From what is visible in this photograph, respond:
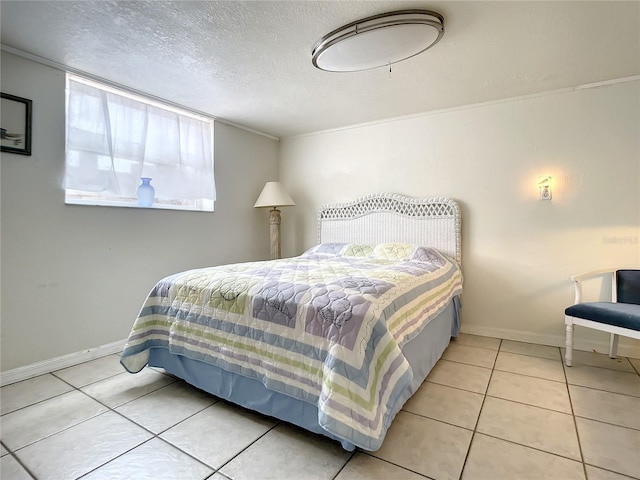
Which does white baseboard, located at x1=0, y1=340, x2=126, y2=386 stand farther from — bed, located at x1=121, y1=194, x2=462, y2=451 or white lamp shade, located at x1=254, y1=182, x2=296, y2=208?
white lamp shade, located at x1=254, y1=182, x2=296, y2=208

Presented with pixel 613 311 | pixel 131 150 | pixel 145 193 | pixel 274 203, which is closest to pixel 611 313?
pixel 613 311

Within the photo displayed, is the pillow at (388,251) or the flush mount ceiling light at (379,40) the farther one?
the pillow at (388,251)

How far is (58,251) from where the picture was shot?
97.7 inches

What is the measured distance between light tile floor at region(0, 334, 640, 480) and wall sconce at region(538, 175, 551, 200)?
1.44 metres

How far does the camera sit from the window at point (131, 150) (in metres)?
2.56

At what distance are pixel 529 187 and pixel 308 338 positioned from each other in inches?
→ 102

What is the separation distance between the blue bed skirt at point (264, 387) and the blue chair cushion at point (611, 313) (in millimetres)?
966

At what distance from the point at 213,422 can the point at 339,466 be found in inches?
29.3

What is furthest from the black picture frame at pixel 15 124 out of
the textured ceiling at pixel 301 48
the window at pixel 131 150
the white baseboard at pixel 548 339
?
the white baseboard at pixel 548 339

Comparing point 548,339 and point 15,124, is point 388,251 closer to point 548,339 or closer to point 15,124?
point 548,339

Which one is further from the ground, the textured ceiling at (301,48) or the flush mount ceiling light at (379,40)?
the textured ceiling at (301,48)

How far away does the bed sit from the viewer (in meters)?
1.42

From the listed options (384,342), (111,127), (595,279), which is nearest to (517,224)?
(595,279)

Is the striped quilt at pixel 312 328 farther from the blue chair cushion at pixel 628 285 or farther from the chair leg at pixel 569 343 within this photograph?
the blue chair cushion at pixel 628 285
